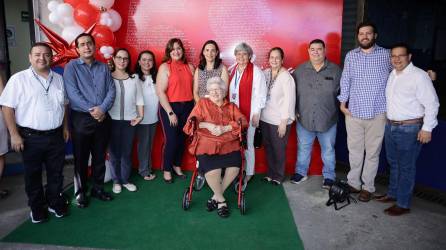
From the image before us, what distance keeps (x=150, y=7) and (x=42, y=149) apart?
225cm

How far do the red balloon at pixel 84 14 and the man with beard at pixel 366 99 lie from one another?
267cm

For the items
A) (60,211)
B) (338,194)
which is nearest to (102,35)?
(60,211)

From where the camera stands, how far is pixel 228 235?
304 centimetres

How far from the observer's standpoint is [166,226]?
319cm

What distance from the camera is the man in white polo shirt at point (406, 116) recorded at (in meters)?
3.12

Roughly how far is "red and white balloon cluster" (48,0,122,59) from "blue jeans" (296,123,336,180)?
2.34m

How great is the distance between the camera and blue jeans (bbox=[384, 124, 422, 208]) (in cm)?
324

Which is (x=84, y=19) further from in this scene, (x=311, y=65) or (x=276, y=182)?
(x=276, y=182)

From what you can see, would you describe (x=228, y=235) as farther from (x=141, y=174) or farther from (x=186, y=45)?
(x=186, y=45)

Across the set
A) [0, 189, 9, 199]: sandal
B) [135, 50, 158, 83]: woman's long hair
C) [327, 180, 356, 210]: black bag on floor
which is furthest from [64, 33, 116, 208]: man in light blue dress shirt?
[327, 180, 356, 210]: black bag on floor

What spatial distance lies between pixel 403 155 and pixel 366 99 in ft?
2.08

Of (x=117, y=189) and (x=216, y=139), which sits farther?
(x=117, y=189)

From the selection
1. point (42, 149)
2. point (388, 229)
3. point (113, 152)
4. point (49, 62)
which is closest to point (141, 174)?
point (113, 152)

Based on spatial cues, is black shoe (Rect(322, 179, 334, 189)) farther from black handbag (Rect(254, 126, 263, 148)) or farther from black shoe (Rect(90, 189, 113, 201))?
black shoe (Rect(90, 189, 113, 201))
